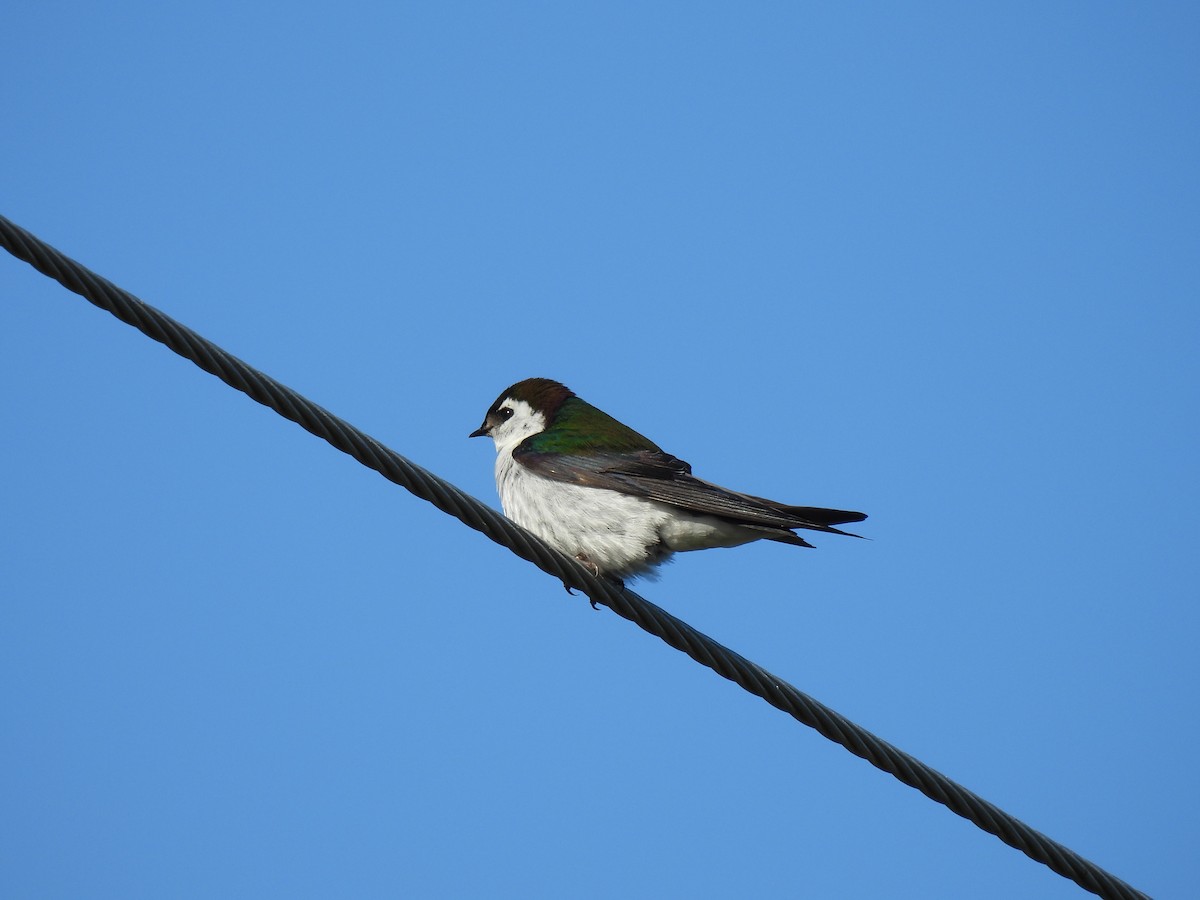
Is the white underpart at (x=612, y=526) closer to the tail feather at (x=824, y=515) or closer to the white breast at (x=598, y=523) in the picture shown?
the white breast at (x=598, y=523)

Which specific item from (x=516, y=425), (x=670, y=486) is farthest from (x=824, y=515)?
(x=516, y=425)

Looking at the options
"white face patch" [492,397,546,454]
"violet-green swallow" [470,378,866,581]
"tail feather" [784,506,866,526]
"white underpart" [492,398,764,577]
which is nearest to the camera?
"tail feather" [784,506,866,526]

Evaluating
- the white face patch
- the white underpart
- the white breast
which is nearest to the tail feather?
the white underpart

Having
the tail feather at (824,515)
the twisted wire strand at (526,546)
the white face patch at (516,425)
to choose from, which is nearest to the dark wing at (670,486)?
the tail feather at (824,515)

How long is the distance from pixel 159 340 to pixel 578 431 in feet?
12.3

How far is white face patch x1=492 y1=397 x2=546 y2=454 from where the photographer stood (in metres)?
8.72

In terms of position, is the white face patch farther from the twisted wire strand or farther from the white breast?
the twisted wire strand

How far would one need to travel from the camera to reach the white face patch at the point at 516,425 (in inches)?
343

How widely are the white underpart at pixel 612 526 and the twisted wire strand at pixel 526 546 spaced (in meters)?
1.21

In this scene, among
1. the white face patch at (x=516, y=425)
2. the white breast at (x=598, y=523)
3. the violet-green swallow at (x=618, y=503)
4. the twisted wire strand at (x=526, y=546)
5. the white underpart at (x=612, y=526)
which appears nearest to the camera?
the twisted wire strand at (x=526, y=546)

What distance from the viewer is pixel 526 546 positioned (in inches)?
211

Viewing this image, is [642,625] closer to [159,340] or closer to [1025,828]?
[1025,828]

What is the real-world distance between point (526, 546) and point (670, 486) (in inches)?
62.2

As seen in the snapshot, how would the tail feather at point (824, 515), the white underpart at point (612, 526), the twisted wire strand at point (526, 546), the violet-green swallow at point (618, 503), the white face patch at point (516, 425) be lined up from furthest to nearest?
the white face patch at point (516, 425) < the white underpart at point (612, 526) < the violet-green swallow at point (618, 503) < the tail feather at point (824, 515) < the twisted wire strand at point (526, 546)
